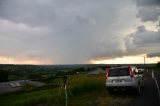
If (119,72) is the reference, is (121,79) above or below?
below

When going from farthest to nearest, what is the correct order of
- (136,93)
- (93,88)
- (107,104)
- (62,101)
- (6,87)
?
(6,87), (93,88), (136,93), (62,101), (107,104)

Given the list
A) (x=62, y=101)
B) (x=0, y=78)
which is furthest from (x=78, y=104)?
(x=0, y=78)

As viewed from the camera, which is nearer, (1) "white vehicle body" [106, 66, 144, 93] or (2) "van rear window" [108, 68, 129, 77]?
(1) "white vehicle body" [106, 66, 144, 93]

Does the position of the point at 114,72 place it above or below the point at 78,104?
above

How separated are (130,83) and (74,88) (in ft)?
13.8

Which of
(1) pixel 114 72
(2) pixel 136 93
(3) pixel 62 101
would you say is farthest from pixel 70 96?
(2) pixel 136 93

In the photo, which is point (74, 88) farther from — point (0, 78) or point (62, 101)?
point (0, 78)

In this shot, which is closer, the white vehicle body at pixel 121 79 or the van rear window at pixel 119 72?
the white vehicle body at pixel 121 79

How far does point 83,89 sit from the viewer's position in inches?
824

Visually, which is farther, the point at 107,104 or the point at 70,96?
the point at 70,96

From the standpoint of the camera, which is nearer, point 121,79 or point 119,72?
point 121,79

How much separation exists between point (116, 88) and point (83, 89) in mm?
3417

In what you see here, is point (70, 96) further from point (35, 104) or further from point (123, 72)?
point (123, 72)

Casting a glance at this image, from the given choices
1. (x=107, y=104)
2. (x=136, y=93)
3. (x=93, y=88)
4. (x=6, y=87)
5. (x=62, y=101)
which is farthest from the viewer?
(x=6, y=87)
